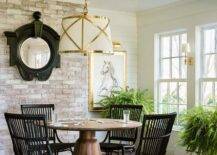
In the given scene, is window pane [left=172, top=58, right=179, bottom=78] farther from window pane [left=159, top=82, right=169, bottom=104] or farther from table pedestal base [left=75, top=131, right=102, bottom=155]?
table pedestal base [left=75, top=131, right=102, bottom=155]

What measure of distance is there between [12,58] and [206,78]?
10.1 feet

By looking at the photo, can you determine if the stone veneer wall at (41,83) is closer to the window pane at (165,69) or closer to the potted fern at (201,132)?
the window pane at (165,69)

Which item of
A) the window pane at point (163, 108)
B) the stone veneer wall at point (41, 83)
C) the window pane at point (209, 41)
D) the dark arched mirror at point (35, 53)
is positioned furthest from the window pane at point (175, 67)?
the dark arched mirror at point (35, 53)

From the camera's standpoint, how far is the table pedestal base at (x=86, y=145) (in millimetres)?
4559

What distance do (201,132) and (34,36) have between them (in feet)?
9.65

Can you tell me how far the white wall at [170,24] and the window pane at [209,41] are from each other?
0.63ft

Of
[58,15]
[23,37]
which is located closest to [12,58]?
[23,37]

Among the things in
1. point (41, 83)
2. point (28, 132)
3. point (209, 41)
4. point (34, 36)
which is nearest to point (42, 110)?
point (41, 83)

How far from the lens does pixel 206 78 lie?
593cm

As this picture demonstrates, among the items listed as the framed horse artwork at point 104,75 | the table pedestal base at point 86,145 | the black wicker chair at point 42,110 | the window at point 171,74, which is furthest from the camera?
the framed horse artwork at point 104,75

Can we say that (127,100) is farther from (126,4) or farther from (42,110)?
(126,4)

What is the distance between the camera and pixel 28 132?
4113mm

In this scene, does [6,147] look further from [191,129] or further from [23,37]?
[191,129]

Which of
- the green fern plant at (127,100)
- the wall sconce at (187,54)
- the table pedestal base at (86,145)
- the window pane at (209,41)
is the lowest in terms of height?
the table pedestal base at (86,145)
